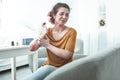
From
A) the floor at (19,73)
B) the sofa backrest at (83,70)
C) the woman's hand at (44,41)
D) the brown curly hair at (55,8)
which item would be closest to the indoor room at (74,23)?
the floor at (19,73)

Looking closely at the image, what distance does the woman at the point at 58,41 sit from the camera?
1351mm

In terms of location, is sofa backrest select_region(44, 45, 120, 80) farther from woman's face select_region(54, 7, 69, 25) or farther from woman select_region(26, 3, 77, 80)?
woman's face select_region(54, 7, 69, 25)

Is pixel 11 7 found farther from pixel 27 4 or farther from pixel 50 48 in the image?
pixel 50 48

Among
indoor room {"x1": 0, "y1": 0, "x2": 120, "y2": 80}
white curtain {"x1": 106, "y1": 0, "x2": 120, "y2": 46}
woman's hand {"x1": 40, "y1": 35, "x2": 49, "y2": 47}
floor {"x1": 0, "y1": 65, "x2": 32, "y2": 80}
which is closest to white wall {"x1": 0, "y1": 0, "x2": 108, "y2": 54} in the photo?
indoor room {"x1": 0, "y1": 0, "x2": 120, "y2": 80}

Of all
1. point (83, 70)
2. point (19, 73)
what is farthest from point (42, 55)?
point (83, 70)

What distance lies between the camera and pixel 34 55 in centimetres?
256

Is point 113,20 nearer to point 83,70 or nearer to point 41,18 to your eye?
point 41,18

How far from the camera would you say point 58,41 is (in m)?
1.41

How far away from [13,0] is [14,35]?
2.57ft

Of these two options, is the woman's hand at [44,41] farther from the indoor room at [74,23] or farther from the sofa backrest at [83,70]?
the indoor room at [74,23]

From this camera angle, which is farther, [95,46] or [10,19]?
[10,19]

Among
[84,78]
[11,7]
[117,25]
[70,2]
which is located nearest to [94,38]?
[117,25]

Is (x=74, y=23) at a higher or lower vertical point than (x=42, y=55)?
higher

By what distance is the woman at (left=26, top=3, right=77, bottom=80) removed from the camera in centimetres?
135
